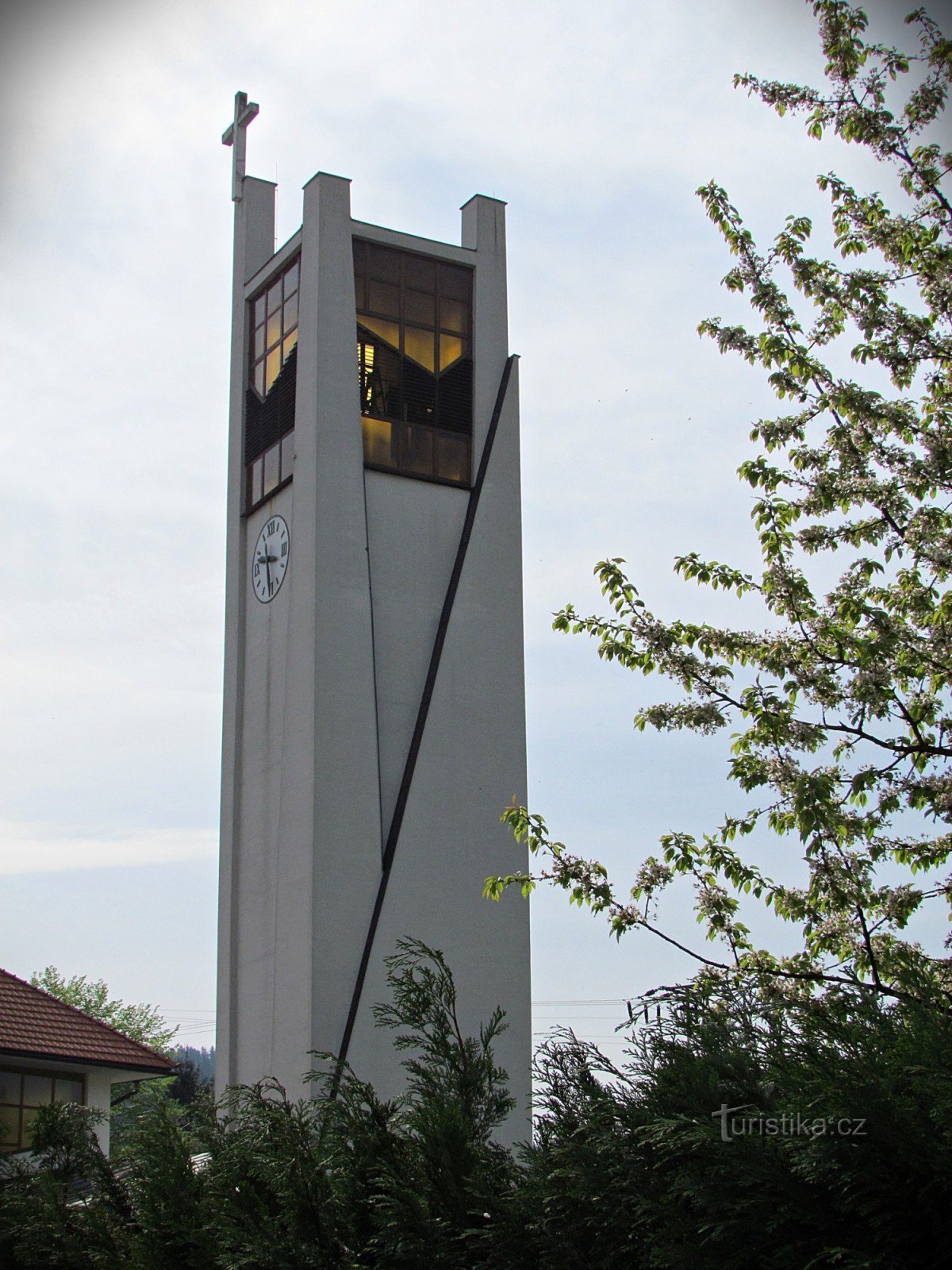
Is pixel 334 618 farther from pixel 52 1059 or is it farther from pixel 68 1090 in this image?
pixel 68 1090

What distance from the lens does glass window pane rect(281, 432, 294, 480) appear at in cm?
2641

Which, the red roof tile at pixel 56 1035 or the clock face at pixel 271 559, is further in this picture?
the clock face at pixel 271 559

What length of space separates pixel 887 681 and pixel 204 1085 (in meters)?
4.98

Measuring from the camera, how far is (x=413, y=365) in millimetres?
26969

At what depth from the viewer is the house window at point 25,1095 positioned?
71.1 ft

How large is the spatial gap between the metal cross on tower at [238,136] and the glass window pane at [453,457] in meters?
7.05

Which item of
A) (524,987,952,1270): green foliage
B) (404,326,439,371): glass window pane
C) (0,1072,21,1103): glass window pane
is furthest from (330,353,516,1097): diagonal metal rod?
(524,987,952,1270): green foliage

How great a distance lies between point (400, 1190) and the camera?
23.0 ft

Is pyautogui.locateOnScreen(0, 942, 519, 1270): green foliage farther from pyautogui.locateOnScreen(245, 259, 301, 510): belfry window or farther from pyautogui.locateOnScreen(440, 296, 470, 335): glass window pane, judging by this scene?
pyautogui.locateOnScreen(440, 296, 470, 335): glass window pane

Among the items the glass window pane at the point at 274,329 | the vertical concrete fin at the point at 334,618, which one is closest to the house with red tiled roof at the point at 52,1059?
the vertical concrete fin at the point at 334,618

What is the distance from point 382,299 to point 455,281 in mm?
1713

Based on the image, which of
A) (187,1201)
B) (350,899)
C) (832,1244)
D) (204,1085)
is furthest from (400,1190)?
(350,899)

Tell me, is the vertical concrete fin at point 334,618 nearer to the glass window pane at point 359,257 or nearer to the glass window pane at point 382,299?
the glass window pane at point 359,257

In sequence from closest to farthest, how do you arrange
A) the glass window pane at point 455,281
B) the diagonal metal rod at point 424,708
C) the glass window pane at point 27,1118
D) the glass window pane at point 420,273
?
the glass window pane at point 27,1118, the diagonal metal rod at point 424,708, the glass window pane at point 420,273, the glass window pane at point 455,281
